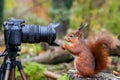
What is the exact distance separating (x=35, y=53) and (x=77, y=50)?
9.10 ft

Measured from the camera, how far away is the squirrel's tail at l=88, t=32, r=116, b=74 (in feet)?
11.2

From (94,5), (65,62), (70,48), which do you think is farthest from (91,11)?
(70,48)

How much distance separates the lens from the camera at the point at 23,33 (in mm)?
3365

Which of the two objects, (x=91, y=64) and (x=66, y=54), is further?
(x=66, y=54)

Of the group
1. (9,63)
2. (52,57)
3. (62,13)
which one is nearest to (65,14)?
(62,13)

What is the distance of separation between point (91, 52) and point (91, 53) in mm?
12

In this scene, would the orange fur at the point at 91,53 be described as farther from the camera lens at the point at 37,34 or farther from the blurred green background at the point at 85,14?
the blurred green background at the point at 85,14

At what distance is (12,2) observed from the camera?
44.2ft

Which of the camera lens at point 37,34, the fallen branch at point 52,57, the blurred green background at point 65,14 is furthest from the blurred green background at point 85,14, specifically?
the camera lens at point 37,34

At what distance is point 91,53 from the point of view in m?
3.48

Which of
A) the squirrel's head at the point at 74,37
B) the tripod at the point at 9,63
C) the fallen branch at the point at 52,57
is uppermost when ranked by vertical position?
the squirrel's head at the point at 74,37

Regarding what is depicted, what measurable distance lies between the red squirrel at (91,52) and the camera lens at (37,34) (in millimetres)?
152

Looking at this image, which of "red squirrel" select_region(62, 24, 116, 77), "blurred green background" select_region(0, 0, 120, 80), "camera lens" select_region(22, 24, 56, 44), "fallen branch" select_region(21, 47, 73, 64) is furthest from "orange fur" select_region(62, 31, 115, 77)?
"fallen branch" select_region(21, 47, 73, 64)

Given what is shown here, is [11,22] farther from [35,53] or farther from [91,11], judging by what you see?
[91,11]
